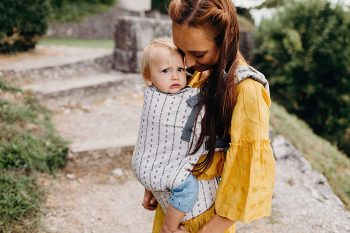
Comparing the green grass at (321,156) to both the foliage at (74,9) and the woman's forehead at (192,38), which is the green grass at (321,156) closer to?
the woman's forehead at (192,38)

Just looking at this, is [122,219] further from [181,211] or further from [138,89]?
[138,89]

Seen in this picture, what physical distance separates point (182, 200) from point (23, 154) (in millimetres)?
2723

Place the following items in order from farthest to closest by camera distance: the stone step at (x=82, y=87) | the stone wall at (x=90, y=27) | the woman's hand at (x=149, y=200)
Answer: the stone wall at (x=90, y=27), the stone step at (x=82, y=87), the woman's hand at (x=149, y=200)

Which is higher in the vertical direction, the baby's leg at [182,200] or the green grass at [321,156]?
the baby's leg at [182,200]

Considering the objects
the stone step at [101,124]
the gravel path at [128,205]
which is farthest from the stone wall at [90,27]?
the gravel path at [128,205]

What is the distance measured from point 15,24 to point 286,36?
5236 millimetres

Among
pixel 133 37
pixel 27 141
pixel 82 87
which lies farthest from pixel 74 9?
pixel 27 141

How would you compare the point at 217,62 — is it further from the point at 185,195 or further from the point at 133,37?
the point at 133,37

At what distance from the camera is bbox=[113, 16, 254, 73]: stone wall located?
279 inches

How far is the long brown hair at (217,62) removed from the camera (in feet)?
4.88

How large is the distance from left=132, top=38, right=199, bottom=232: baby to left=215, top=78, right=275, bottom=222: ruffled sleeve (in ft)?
0.58

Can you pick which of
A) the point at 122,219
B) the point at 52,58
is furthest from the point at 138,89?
the point at 122,219

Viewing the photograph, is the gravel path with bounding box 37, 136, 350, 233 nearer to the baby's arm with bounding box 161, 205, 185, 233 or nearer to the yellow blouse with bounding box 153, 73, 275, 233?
the baby's arm with bounding box 161, 205, 185, 233

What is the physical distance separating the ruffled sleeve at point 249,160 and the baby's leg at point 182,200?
149mm
